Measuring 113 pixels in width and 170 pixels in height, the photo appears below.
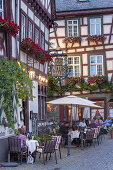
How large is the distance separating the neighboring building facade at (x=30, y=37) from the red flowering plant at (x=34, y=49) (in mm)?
163

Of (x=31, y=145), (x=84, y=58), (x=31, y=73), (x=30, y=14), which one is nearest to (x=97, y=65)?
(x=84, y=58)

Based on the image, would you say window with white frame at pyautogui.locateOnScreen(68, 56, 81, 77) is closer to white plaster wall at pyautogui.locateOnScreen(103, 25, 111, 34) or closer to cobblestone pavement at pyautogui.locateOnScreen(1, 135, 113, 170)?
white plaster wall at pyautogui.locateOnScreen(103, 25, 111, 34)

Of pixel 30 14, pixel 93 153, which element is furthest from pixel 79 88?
pixel 93 153

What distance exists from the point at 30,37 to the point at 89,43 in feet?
33.5

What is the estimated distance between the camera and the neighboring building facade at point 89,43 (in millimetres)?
23547

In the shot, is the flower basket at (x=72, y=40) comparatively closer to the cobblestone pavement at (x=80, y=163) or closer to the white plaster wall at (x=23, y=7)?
the white plaster wall at (x=23, y=7)

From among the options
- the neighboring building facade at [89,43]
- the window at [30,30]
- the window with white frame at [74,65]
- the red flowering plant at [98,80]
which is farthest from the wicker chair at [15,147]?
the window with white frame at [74,65]

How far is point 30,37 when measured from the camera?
46.6ft

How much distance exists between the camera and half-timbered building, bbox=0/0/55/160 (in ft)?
35.5

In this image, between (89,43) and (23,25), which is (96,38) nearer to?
(89,43)

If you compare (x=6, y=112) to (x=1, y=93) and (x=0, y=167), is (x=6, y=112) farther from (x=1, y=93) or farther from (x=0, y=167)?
(x=0, y=167)

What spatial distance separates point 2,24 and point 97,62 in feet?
48.1

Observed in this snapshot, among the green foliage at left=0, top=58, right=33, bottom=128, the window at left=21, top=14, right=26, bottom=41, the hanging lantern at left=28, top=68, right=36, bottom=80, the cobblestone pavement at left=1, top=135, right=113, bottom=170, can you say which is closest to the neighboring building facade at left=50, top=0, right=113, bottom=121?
the hanging lantern at left=28, top=68, right=36, bottom=80

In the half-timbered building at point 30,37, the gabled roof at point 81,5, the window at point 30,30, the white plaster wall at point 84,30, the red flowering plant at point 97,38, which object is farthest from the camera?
the gabled roof at point 81,5
